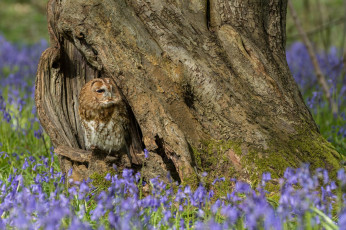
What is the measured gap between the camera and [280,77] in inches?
157

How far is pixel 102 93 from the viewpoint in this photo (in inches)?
161

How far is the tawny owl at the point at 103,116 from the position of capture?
4.13 metres

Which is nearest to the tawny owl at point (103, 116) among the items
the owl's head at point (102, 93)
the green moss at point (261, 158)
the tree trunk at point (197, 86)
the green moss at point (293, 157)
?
the owl's head at point (102, 93)

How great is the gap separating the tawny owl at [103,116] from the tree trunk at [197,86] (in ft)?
0.89

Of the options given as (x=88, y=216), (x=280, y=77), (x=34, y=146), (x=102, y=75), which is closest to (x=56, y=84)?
(x=102, y=75)

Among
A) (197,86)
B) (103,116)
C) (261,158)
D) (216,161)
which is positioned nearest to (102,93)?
(103,116)

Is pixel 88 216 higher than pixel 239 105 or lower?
lower

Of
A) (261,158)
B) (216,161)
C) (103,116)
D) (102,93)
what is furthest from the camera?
(103,116)

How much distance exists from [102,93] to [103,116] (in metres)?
0.28

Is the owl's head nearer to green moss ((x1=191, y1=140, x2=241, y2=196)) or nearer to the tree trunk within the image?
the tree trunk

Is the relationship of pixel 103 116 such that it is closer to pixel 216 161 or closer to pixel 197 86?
pixel 197 86

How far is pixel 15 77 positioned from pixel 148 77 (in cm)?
460

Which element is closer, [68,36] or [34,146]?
[68,36]

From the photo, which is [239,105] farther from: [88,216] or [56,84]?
[56,84]
